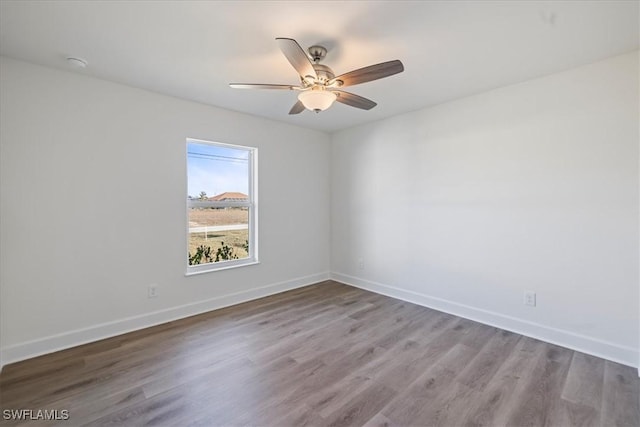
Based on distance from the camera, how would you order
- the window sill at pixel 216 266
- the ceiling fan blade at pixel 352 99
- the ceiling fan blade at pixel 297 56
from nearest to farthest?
the ceiling fan blade at pixel 297 56, the ceiling fan blade at pixel 352 99, the window sill at pixel 216 266

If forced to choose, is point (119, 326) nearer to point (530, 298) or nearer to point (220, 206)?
point (220, 206)

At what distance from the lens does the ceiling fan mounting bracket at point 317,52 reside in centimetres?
206

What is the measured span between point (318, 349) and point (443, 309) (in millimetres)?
1653

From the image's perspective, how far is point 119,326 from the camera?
271cm

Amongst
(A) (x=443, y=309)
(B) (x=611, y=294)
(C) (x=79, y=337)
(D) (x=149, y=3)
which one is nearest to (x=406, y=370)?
(A) (x=443, y=309)

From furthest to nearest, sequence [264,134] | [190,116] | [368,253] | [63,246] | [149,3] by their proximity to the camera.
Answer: [368,253], [264,134], [190,116], [63,246], [149,3]

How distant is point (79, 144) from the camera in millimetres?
2500

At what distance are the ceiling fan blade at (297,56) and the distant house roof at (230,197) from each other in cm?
205

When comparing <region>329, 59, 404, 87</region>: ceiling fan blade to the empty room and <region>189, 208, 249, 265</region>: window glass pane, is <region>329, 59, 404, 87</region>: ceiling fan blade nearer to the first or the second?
the empty room

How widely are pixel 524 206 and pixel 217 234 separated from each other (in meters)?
3.32

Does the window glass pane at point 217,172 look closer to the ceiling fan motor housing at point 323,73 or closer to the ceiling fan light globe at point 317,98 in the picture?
the ceiling fan light globe at point 317,98

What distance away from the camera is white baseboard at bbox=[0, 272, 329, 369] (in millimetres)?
2273

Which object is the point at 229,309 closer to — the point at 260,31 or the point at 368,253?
the point at 368,253

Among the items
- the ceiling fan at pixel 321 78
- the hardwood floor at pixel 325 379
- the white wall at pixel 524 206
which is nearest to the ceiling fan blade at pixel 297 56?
the ceiling fan at pixel 321 78
